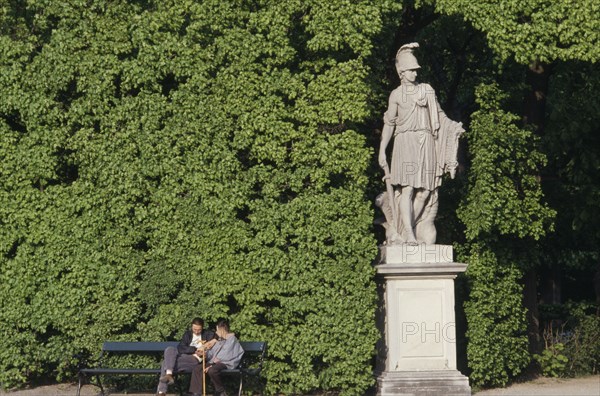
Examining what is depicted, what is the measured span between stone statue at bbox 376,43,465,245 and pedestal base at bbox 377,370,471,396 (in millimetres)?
1688

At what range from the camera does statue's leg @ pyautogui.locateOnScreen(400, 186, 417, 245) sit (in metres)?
15.1

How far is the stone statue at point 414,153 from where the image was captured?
15.1 m

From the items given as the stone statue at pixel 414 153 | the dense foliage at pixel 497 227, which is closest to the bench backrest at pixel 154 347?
the stone statue at pixel 414 153

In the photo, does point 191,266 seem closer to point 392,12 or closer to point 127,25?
point 127,25

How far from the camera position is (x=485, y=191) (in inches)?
624

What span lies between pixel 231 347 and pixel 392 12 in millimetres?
5139

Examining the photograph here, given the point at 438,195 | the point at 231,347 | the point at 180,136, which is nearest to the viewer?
the point at 231,347

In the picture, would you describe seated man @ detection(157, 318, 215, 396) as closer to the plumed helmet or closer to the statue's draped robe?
the statue's draped robe

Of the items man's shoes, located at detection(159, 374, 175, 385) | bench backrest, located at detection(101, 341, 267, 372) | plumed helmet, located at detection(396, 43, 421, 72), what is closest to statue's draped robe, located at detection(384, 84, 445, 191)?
plumed helmet, located at detection(396, 43, 421, 72)

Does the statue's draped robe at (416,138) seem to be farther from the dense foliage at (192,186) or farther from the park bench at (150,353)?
the park bench at (150,353)

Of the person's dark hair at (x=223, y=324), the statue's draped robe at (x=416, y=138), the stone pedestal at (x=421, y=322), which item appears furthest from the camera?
the statue's draped robe at (x=416, y=138)

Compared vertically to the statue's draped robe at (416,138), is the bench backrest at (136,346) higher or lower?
lower

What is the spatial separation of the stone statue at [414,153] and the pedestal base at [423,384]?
1.69 m

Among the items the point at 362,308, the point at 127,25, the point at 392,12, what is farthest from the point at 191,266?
the point at 392,12
